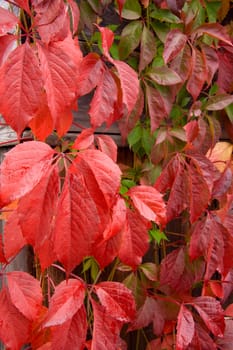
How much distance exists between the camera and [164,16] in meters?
1.21

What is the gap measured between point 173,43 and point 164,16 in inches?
4.9

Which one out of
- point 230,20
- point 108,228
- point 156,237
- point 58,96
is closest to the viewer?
point 58,96

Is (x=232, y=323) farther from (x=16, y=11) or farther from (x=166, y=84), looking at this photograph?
(x=16, y=11)

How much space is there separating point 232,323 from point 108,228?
0.65 metres

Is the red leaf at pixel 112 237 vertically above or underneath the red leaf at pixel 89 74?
underneath

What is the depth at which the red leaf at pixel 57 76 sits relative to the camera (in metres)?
0.69

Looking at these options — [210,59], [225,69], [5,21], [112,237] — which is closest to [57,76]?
[5,21]

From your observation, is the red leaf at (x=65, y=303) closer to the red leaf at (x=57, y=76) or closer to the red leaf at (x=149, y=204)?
the red leaf at (x=149, y=204)

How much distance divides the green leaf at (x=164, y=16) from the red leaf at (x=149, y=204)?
0.52 metres

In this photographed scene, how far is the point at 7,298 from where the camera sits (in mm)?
819

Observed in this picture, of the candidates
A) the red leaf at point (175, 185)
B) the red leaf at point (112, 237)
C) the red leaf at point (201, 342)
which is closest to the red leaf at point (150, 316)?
the red leaf at point (201, 342)

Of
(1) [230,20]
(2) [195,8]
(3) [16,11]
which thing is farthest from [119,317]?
(1) [230,20]

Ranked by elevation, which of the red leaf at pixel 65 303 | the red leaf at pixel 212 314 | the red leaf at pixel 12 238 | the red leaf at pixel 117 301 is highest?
the red leaf at pixel 12 238

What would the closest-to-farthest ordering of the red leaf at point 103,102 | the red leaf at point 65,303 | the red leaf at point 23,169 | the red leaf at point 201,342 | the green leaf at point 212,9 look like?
the red leaf at point 23,169 < the red leaf at point 65,303 < the red leaf at point 103,102 < the red leaf at point 201,342 < the green leaf at point 212,9
